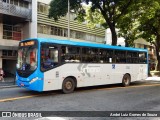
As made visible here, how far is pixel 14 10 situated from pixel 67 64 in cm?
1451

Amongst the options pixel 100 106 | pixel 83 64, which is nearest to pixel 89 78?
pixel 83 64

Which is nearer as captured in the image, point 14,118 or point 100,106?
point 14,118

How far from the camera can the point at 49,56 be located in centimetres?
1200

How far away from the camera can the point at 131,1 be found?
24.0 m

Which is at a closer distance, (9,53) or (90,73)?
(90,73)

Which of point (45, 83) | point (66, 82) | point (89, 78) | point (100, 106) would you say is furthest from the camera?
point (89, 78)

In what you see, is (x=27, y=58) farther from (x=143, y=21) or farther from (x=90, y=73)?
(x=143, y=21)

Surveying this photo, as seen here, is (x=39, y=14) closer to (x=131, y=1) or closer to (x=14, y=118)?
(x=131, y=1)

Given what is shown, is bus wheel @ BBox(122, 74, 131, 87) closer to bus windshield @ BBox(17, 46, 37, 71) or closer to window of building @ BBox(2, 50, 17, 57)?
bus windshield @ BBox(17, 46, 37, 71)

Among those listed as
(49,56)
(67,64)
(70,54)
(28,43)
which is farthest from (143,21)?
(28,43)

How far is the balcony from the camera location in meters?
24.0

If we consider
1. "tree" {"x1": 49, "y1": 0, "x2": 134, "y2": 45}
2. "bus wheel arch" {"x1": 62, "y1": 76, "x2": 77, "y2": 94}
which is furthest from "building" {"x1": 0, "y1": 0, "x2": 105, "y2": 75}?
"bus wheel arch" {"x1": 62, "y1": 76, "x2": 77, "y2": 94}

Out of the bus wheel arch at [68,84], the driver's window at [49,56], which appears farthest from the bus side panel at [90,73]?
the driver's window at [49,56]

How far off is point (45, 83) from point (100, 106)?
342cm
